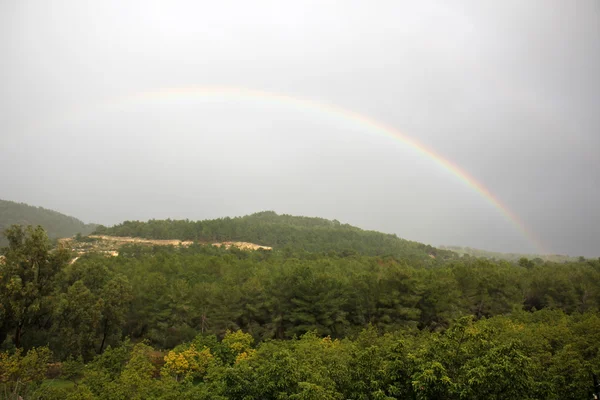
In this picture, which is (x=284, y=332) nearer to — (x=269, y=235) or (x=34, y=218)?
(x=269, y=235)

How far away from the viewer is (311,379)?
14211mm

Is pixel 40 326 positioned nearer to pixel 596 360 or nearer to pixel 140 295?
pixel 140 295

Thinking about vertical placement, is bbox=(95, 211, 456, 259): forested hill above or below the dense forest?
above

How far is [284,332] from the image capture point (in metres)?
33.3

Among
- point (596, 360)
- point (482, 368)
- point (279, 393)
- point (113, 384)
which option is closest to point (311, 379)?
point (279, 393)

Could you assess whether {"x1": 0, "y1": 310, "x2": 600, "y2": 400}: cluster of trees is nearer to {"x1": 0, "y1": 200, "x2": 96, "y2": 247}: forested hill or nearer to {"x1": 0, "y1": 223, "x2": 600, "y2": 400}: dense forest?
{"x1": 0, "y1": 223, "x2": 600, "y2": 400}: dense forest

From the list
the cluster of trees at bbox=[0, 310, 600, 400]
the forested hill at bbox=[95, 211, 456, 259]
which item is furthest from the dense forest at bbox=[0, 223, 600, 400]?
the forested hill at bbox=[95, 211, 456, 259]

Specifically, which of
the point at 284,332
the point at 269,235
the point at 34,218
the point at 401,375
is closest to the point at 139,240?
the point at 269,235

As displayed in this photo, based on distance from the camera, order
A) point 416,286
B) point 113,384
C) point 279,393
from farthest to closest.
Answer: point 416,286 < point 113,384 < point 279,393

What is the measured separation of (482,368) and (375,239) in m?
104

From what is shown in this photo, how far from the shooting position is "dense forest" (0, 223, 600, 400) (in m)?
14.3

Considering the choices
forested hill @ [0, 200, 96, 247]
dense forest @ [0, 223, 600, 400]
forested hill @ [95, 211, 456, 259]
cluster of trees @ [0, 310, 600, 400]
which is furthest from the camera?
forested hill @ [0, 200, 96, 247]

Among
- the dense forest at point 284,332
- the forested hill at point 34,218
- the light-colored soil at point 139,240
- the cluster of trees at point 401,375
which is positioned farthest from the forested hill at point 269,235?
the cluster of trees at point 401,375

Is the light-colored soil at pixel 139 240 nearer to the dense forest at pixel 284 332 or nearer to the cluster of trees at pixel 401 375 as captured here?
the dense forest at pixel 284 332
